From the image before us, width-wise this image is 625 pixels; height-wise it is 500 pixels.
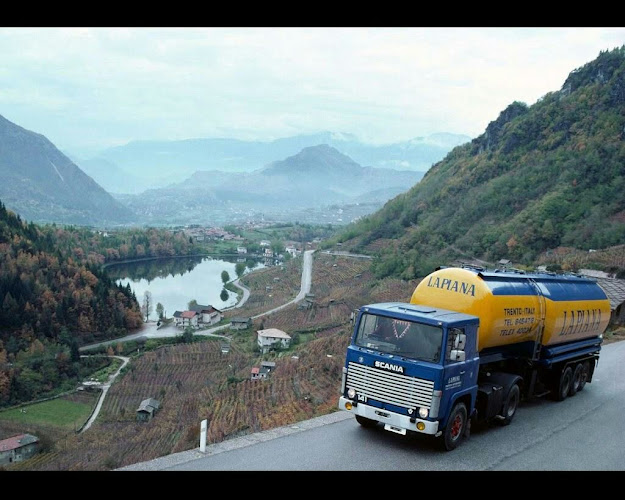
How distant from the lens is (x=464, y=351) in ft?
28.3

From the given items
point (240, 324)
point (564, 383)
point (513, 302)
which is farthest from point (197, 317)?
point (513, 302)

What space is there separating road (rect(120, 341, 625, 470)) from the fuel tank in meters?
1.65

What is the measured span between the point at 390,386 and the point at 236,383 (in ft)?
63.0

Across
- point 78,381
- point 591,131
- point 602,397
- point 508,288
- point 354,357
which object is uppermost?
point 591,131

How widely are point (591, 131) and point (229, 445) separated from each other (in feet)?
217

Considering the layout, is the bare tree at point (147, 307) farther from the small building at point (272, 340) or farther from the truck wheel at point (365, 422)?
the truck wheel at point (365, 422)

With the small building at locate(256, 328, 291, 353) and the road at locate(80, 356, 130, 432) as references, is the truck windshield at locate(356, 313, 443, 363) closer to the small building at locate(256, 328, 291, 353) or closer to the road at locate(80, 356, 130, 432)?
the road at locate(80, 356, 130, 432)

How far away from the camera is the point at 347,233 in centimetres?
10694

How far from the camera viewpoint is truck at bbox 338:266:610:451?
8266mm

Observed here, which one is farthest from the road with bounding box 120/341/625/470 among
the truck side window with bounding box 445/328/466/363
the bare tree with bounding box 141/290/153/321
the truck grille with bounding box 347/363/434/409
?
the bare tree with bounding box 141/290/153/321

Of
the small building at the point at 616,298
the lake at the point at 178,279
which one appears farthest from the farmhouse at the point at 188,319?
the small building at the point at 616,298

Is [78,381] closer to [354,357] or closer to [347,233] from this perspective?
[354,357]

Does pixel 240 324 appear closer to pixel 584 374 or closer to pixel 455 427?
pixel 584 374
